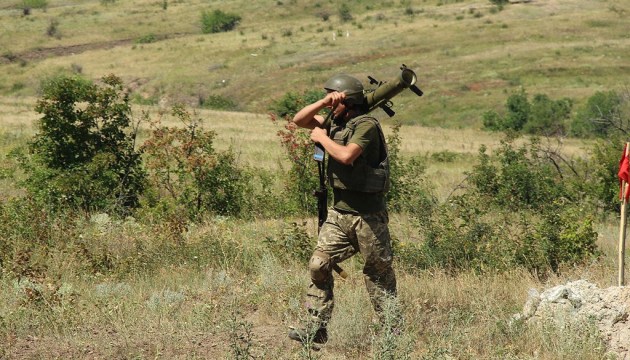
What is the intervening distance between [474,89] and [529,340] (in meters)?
43.4

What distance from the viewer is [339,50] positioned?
59094 millimetres

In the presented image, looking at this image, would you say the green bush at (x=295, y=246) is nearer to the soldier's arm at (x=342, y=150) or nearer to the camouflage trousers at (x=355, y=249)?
the camouflage trousers at (x=355, y=249)

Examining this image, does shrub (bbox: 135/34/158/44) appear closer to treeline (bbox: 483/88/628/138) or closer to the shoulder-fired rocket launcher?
treeline (bbox: 483/88/628/138)

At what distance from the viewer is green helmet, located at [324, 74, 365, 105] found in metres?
5.86

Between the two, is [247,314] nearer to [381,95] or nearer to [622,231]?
[381,95]

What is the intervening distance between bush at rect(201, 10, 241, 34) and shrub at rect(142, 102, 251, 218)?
62.1 metres

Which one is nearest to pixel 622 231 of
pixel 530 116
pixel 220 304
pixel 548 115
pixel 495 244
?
pixel 495 244

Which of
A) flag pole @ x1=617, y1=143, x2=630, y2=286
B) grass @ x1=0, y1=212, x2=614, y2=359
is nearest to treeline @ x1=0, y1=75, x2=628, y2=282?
grass @ x1=0, y1=212, x2=614, y2=359

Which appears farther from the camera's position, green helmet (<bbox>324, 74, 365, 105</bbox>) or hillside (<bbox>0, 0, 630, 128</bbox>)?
hillside (<bbox>0, 0, 630, 128</bbox>)

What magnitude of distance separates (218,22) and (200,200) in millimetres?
63151

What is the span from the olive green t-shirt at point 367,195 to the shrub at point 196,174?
5.08 m

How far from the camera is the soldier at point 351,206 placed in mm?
5801

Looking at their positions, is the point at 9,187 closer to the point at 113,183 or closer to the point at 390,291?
the point at 113,183

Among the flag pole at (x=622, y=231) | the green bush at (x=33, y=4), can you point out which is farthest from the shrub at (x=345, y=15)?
the flag pole at (x=622, y=231)
